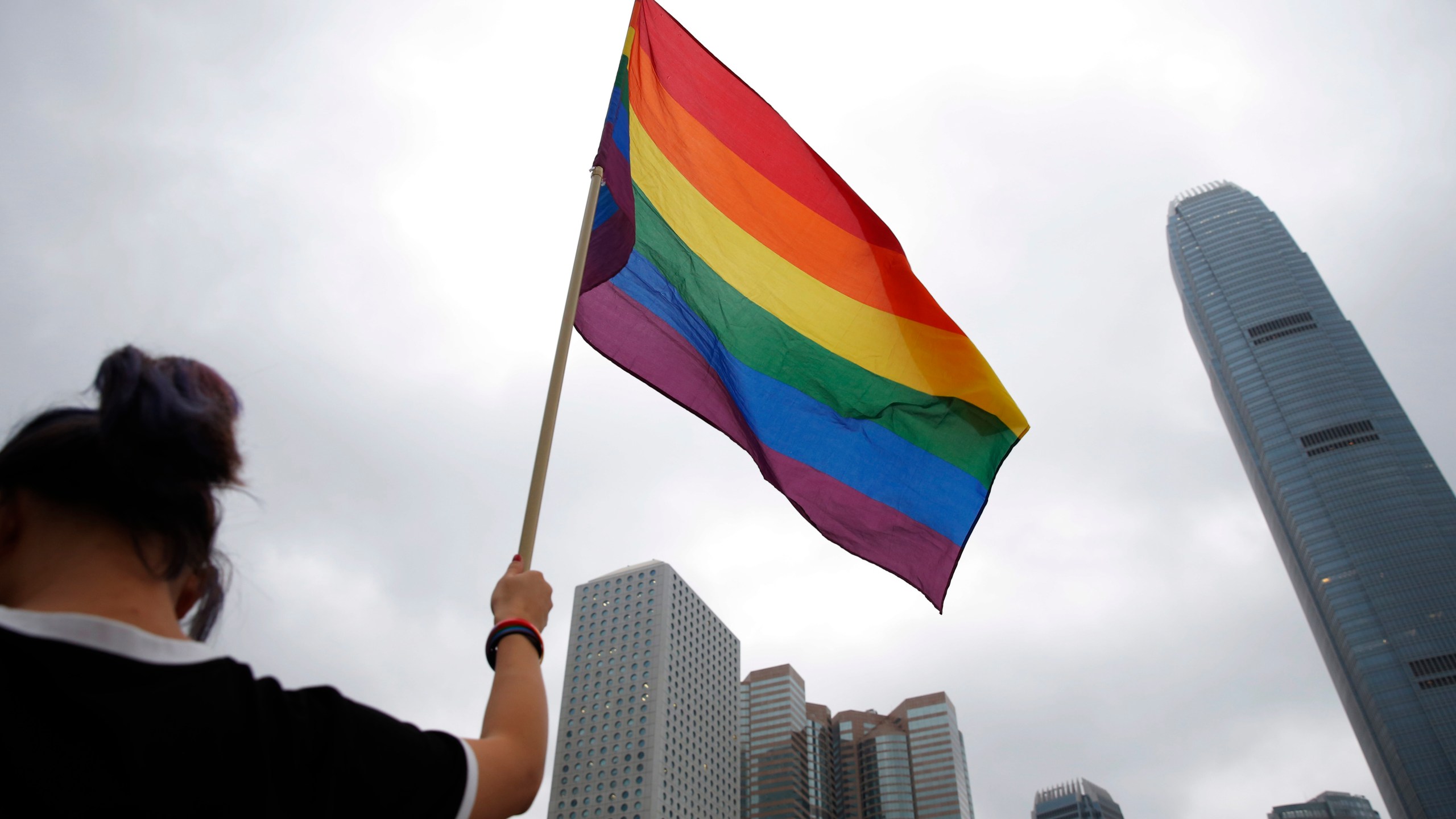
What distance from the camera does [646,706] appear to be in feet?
282

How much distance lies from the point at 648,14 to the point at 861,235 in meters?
2.37

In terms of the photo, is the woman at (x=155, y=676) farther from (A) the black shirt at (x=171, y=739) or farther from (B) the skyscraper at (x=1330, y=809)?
(B) the skyscraper at (x=1330, y=809)

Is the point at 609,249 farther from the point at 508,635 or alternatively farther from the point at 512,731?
the point at 512,731

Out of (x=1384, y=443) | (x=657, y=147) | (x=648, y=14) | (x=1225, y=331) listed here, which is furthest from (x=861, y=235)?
(x=1225, y=331)

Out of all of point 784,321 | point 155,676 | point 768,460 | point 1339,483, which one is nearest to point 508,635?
point 155,676

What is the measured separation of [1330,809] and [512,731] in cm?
18891

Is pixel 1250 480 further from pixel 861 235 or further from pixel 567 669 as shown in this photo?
pixel 861 235

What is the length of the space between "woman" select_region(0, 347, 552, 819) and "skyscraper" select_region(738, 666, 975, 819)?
11611 centimetres

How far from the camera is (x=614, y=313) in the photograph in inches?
213

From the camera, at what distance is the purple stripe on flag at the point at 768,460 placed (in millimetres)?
5363

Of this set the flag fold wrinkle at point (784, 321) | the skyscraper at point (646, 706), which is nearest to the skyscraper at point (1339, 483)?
the skyscraper at point (646, 706)

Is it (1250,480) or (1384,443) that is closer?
(1384,443)

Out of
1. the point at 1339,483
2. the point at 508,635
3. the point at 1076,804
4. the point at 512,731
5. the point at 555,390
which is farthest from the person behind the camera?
the point at 1076,804

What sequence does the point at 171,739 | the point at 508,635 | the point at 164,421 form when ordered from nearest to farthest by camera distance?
1. the point at 171,739
2. the point at 164,421
3. the point at 508,635
